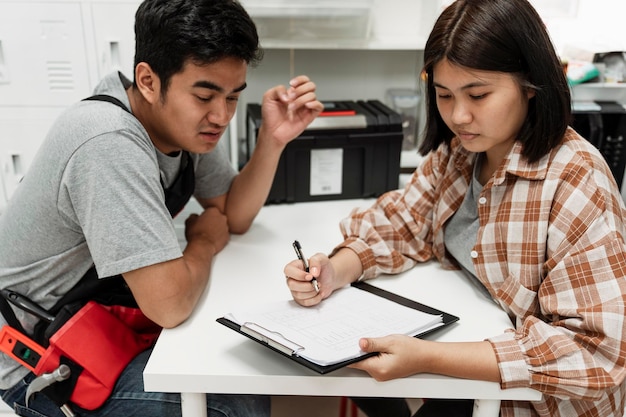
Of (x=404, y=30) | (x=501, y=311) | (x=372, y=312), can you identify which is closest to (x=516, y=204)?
(x=501, y=311)

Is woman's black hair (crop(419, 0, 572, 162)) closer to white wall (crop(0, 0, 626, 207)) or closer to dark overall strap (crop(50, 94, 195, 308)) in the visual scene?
dark overall strap (crop(50, 94, 195, 308))

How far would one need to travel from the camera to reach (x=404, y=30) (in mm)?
2117

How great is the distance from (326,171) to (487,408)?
37.4 inches

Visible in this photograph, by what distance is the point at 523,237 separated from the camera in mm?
1017

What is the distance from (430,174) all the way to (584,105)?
2.50 feet

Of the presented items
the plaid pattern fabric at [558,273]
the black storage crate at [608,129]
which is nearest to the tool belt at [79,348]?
the plaid pattern fabric at [558,273]

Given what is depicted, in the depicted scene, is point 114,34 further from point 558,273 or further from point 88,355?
point 558,273

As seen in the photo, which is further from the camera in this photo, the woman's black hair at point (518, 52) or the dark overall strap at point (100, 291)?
the dark overall strap at point (100, 291)

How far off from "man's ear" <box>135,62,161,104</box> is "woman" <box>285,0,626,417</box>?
425mm

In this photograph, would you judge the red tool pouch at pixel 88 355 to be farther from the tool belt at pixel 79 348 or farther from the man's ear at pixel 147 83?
the man's ear at pixel 147 83

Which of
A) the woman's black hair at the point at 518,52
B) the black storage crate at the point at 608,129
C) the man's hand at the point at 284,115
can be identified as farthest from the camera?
the black storage crate at the point at 608,129

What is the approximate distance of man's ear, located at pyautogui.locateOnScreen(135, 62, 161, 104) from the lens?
112cm

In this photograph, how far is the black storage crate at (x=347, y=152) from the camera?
1.70 m

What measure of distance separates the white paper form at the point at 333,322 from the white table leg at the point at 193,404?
13 centimetres
